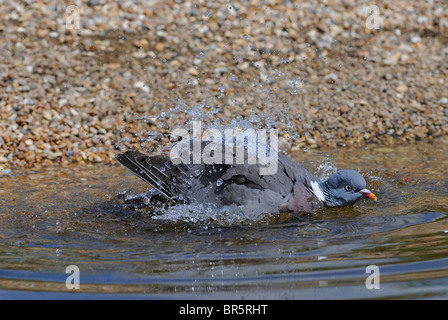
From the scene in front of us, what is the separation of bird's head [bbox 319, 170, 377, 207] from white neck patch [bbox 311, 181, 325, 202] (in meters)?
0.03

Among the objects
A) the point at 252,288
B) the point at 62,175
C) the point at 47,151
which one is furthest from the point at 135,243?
the point at 47,151

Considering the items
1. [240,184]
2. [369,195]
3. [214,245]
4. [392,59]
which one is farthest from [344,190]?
[392,59]

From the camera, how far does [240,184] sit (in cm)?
573

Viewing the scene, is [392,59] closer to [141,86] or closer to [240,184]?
[141,86]

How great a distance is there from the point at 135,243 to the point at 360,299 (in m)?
1.90

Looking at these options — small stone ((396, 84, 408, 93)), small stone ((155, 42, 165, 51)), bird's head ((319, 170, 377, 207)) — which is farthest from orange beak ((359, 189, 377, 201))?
small stone ((155, 42, 165, 51))

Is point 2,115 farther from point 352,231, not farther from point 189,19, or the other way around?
point 352,231

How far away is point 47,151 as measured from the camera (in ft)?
25.4

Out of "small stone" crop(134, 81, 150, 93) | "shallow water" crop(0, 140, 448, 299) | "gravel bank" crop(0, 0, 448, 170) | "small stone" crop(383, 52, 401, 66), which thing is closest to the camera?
"shallow water" crop(0, 140, 448, 299)

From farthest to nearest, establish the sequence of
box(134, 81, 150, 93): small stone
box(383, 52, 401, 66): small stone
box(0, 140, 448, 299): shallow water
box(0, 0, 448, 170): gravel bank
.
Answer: box(383, 52, 401, 66): small stone, box(134, 81, 150, 93): small stone, box(0, 0, 448, 170): gravel bank, box(0, 140, 448, 299): shallow water

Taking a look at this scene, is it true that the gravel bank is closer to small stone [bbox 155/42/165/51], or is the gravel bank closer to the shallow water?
small stone [bbox 155/42/165/51]

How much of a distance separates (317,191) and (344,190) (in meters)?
0.26

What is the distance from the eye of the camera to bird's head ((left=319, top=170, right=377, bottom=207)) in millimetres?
5945

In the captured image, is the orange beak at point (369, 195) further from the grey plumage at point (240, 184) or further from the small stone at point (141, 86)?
the small stone at point (141, 86)
